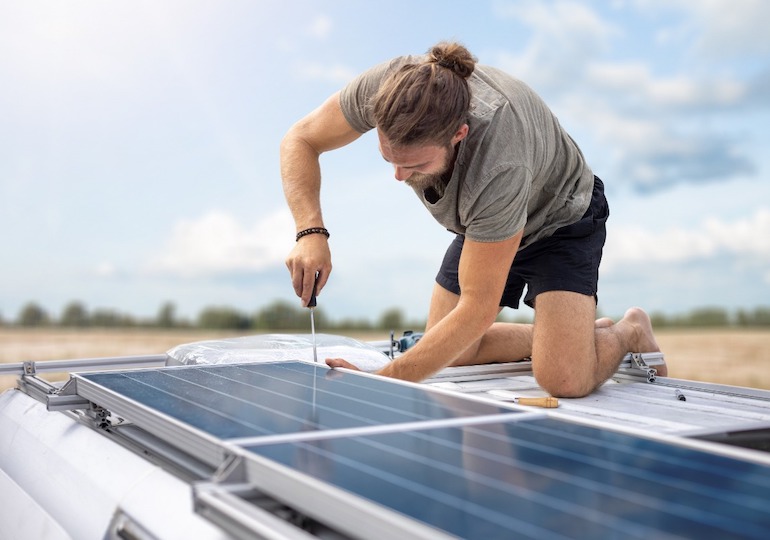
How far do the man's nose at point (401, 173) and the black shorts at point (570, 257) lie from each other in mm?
1315

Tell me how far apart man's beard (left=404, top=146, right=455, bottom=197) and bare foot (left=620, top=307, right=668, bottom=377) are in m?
1.84

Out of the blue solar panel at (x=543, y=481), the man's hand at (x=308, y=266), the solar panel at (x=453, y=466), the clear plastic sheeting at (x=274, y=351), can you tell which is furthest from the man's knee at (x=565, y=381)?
the blue solar panel at (x=543, y=481)

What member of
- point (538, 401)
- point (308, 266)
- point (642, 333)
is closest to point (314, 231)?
point (308, 266)

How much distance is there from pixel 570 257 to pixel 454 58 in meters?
1.47

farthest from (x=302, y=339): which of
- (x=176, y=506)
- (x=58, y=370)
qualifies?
(x=176, y=506)

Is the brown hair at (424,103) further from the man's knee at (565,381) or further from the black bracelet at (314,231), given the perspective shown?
the man's knee at (565,381)

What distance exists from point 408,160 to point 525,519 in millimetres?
1971

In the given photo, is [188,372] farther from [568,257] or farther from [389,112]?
[568,257]

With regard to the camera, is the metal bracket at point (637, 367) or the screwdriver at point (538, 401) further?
the metal bracket at point (637, 367)

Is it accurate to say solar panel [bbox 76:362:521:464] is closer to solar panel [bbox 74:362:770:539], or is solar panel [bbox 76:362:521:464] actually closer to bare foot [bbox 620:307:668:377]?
solar panel [bbox 74:362:770:539]

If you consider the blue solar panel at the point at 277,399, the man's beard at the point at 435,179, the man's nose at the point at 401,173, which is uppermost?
the man's beard at the point at 435,179

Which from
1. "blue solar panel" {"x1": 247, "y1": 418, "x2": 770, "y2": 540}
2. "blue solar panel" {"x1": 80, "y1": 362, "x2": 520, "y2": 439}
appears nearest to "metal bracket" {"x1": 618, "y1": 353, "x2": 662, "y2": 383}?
"blue solar panel" {"x1": 80, "y1": 362, "x2": 520, "y2": 439}

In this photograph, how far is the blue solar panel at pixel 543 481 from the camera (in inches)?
49.0

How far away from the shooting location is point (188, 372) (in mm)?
2854
